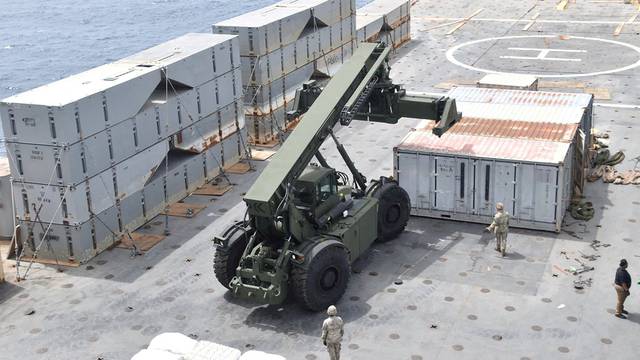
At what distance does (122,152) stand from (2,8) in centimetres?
8450

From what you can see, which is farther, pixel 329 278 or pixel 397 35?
pixel 397 35

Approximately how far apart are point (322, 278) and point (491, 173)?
7.00 m

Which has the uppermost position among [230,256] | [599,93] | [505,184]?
[505,184]

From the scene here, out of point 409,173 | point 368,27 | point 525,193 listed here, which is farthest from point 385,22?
point 525,193

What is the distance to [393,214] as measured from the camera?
76.6 ft

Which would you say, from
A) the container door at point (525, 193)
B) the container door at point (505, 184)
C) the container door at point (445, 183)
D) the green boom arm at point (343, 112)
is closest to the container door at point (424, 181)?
the container door at point (445, 183)

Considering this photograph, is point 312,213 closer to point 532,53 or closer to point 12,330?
point 12,330

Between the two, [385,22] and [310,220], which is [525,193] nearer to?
[310,220]

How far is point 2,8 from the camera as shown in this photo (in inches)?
3912

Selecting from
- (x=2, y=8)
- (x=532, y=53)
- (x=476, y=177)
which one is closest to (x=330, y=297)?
(x=476, y=177)

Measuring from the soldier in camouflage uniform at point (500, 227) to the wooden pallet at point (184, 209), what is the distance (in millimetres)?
9406

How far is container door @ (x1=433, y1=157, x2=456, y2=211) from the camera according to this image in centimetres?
2416

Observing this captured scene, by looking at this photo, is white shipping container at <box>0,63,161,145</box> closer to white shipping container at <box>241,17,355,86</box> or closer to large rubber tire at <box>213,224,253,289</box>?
large rubber tire at <box>213,224,253,289</box>

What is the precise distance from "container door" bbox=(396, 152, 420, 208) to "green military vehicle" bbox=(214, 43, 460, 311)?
60.1 inches
